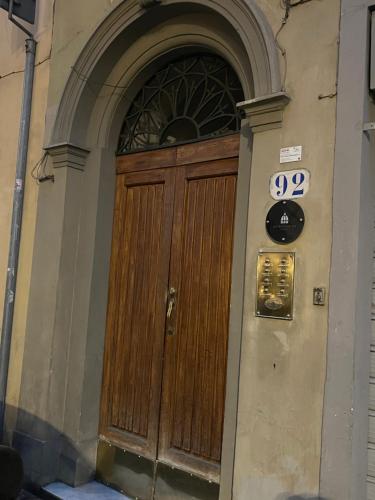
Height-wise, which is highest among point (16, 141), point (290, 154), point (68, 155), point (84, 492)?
point (16, 141)

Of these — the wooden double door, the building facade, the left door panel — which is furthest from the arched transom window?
the left door panel

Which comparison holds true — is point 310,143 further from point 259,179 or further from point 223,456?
point 223,456

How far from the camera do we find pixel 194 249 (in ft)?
13.7

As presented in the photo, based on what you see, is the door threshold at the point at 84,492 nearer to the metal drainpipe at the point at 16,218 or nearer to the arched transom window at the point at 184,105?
the metal drainpipe at the point at 16,218

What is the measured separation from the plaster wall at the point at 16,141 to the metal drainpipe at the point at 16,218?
47 mm

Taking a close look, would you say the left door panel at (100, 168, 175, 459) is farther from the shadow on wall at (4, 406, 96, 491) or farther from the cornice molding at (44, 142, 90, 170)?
the cornice molding at (44, 142, 90, 170)

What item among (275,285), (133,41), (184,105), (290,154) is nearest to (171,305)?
(275,285)

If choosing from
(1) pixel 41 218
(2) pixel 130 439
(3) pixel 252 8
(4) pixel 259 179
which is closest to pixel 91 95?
(1) pixel 41 218

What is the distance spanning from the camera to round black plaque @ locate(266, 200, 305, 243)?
3244 millimetres

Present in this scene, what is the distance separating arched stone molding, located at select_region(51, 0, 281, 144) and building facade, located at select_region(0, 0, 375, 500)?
0.05ft

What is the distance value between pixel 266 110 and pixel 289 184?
1.75ft

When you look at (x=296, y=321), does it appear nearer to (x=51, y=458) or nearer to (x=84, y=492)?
(x=84, y=492)

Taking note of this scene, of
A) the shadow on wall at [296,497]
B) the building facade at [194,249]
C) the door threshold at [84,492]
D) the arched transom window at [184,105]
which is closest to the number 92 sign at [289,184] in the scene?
the building facade at [194,249]

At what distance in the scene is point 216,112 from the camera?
426cm
